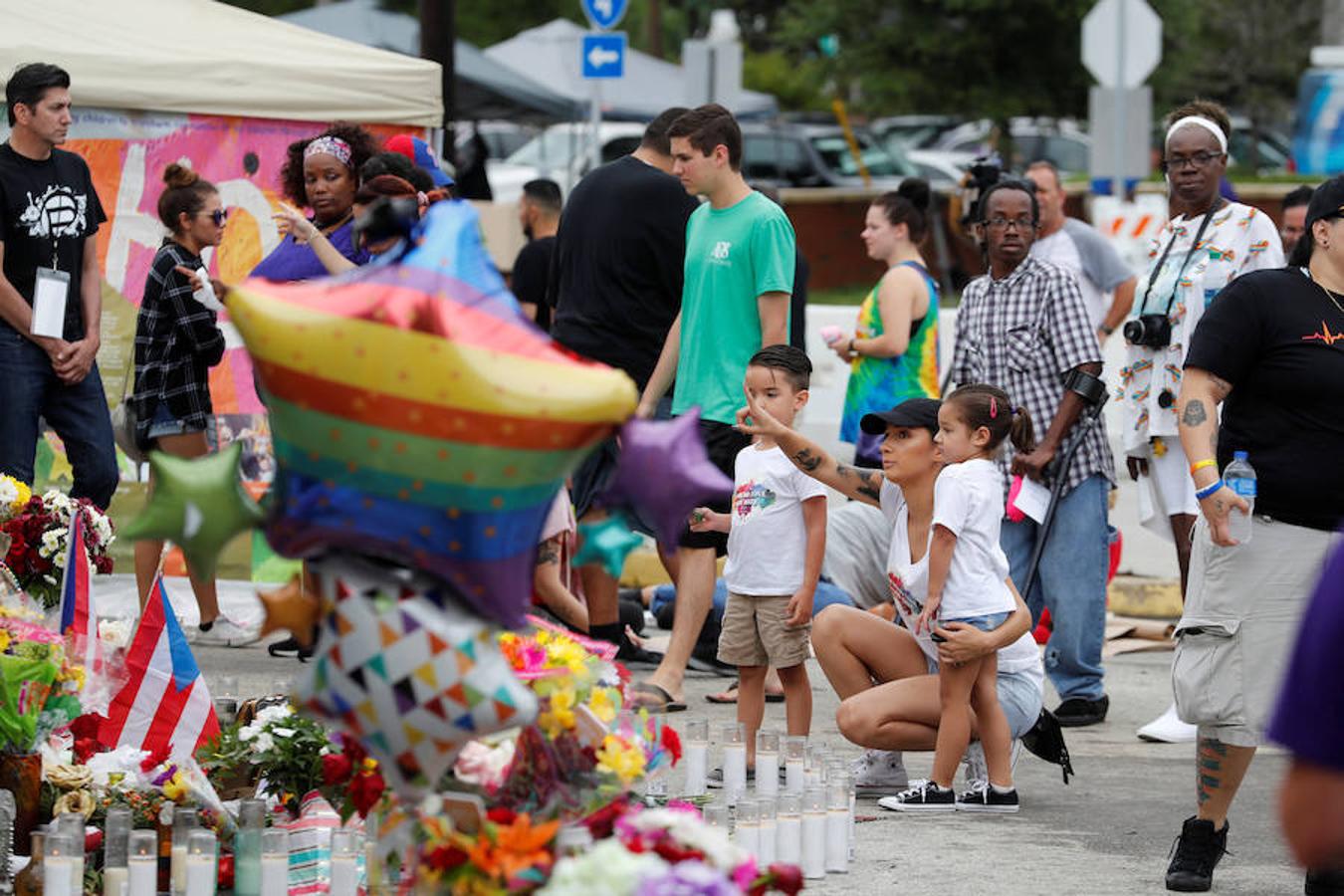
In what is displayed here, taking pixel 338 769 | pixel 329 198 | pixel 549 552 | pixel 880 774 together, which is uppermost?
pixel 329 198

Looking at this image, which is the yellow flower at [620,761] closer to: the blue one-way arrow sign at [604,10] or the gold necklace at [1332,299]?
the gold necklace at [1332,299]

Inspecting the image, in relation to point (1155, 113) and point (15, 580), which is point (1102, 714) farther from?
point (1155, 113)

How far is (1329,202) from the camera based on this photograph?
5.86 m

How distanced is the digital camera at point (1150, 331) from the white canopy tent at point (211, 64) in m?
3.87

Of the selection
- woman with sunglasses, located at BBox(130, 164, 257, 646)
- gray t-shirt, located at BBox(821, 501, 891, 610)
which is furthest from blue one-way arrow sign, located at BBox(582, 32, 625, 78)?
gray t-shirt, located at BBox(821, 501, 891, 610)

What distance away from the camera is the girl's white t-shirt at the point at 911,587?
6719mm

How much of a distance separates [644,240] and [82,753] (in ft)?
11.3

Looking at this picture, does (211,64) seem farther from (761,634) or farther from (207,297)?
(761,634)

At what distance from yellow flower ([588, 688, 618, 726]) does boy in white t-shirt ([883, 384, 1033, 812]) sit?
6.94 feet

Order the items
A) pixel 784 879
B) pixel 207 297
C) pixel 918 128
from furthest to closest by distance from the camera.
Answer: pixel 918 128
pixel 207 297
pixel 784 879

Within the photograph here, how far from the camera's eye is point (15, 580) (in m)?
6.63

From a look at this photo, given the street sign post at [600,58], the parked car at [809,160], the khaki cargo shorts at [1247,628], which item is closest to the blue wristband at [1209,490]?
the khaki cargo shorts at [1247,628]

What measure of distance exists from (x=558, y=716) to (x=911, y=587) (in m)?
2.49

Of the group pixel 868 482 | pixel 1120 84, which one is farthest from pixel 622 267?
pixel 1120 84
